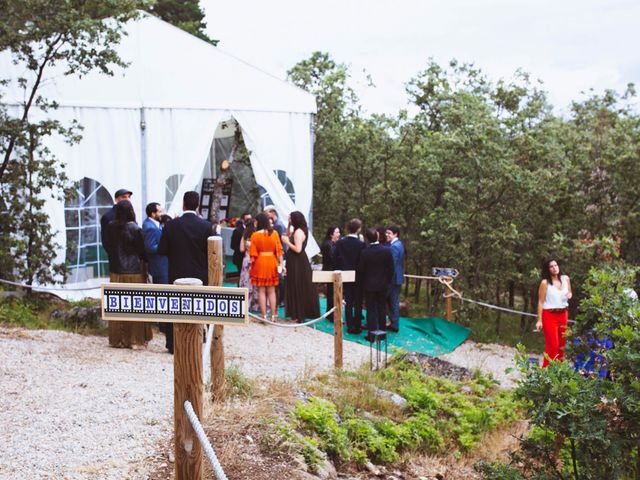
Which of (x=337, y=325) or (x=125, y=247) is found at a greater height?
(x=125, y=247)

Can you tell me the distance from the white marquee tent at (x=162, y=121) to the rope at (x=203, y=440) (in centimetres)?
838

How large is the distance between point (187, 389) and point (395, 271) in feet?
26.2

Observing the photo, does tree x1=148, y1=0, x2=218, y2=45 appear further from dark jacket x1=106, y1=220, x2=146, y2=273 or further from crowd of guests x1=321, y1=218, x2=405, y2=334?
dark jacket x1=106, y1=220, x2=146, y2=273

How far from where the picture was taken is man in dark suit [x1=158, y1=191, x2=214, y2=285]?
28.2 ft

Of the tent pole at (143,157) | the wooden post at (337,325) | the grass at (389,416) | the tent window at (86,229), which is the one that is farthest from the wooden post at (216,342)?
the tent pole at (143,157)

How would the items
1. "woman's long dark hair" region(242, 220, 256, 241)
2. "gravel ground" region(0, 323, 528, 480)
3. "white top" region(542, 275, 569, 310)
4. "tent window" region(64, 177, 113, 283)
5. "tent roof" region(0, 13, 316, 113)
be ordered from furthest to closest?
"tent roof" region(0, 13, 316, 113) < "tent window" region(64, 177, 113, 283) < "woman's long dark hair" region(242, 220, 256, 241) < "white top" region(542, 275, 569, 310) < "gravel ground" region(0, 323, 528, 480)

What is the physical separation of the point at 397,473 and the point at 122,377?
2866 mm

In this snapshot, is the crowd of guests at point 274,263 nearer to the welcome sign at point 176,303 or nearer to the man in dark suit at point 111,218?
the man in dark suit at point 111,218

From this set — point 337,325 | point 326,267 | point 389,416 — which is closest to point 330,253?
point 326,267

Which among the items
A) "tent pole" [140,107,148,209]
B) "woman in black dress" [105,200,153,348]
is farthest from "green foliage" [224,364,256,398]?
"tent pole" [140,107,148,209]

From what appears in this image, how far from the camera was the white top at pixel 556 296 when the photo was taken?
33.4ft

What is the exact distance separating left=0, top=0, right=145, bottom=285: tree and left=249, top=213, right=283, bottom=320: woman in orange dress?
2.98m

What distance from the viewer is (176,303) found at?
438cm

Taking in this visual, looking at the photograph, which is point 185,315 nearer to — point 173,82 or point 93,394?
point 93,394
